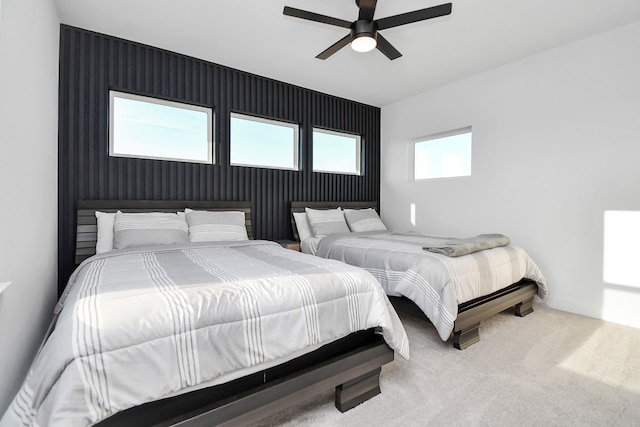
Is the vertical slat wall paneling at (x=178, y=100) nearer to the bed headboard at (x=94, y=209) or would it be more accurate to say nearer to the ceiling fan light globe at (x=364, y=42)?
the bed headboard at (x=94, y=209)

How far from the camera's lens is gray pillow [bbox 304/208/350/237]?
12.1ft

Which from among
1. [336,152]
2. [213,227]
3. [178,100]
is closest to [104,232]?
[213,227]

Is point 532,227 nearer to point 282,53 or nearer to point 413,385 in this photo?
point 413,385

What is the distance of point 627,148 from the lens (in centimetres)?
267

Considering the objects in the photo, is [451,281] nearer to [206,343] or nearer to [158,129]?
[206,343]

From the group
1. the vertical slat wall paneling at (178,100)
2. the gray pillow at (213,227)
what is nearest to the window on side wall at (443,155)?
the vertical slat wall paneling at (178,100)

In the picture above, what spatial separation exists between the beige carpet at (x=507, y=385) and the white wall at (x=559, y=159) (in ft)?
2.31

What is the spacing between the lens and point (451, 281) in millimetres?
2094

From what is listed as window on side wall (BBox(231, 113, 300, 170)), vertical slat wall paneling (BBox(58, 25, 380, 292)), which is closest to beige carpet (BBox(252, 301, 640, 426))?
vertical slat wall paneling (BBox(58, 25, 380, 292))

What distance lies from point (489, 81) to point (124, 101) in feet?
13.6

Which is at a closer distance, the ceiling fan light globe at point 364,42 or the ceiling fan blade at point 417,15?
the ceiling fan blade at point 417,15

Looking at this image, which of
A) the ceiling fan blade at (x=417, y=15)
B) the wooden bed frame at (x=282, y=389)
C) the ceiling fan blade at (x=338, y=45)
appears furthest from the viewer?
the ceiling fan blade at (x=338, y=45)

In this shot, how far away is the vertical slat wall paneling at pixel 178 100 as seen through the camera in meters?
2.71

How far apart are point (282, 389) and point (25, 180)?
5.74 ft
